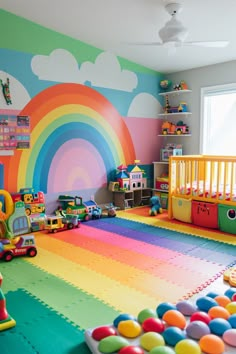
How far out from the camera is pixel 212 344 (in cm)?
160

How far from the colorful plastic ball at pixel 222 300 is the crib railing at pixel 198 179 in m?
2.05

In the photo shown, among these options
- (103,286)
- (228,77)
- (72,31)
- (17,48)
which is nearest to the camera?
(103,286)

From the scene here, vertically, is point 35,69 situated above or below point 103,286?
above

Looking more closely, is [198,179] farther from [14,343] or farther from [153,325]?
[14,343]

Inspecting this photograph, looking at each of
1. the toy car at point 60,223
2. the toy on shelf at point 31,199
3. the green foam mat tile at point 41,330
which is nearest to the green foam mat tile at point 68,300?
the green foam mat tile at point 41,330

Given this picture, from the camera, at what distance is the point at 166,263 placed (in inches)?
116

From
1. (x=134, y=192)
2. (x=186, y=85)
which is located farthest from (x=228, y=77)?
(x=134, y=192)

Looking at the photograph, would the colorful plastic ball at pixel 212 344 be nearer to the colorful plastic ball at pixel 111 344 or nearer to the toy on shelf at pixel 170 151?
the colorful plastic ball at pixel 111 344

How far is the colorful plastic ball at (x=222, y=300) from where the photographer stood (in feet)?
6.69

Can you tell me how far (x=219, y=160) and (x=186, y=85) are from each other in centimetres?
201

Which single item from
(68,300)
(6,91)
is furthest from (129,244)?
(6,91)

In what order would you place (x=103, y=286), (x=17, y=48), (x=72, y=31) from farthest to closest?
(x=72, y=31) < (x=17, y=48) < (x=103, y=286)

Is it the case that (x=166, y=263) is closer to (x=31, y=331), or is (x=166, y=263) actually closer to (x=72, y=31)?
(x=31, y=331)

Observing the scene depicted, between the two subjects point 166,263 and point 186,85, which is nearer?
point 166,263
